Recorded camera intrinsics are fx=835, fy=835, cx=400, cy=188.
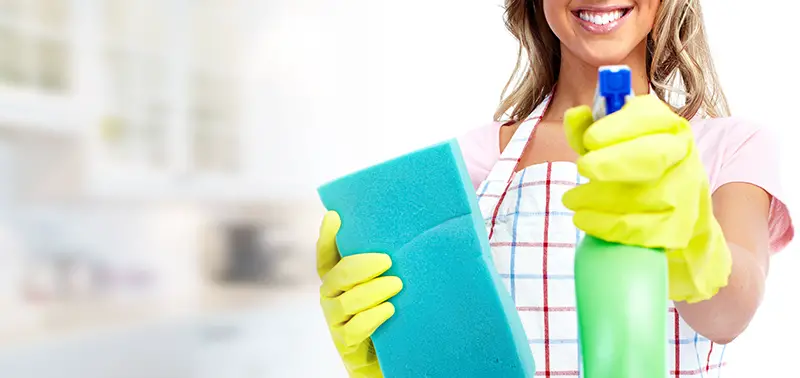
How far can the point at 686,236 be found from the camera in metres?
0.62

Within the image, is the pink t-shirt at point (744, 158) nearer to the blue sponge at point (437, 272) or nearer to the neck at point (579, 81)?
the neck at point (579, 81)

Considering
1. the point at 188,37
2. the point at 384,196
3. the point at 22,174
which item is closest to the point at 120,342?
the point at 22,174

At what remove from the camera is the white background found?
2041 mm

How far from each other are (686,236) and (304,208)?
8.71 feet

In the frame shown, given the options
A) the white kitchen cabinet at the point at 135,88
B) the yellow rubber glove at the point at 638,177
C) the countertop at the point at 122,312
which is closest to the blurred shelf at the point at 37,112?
the white kitchen cabinet at the point at 135,88

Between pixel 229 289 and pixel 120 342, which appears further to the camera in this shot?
pixel 229 289

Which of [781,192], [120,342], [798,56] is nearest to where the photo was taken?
[781,192]

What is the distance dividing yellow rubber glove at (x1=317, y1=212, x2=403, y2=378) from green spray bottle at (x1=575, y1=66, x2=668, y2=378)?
0.28 m

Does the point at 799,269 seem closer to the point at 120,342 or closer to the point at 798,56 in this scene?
the point at 798,56

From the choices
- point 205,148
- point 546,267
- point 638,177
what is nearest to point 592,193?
point 638,177

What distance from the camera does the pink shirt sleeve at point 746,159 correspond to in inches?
37.0

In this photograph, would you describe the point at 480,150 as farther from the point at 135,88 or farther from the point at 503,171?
the point at 135,88

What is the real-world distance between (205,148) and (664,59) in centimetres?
201

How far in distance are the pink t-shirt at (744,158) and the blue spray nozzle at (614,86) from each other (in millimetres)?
405
